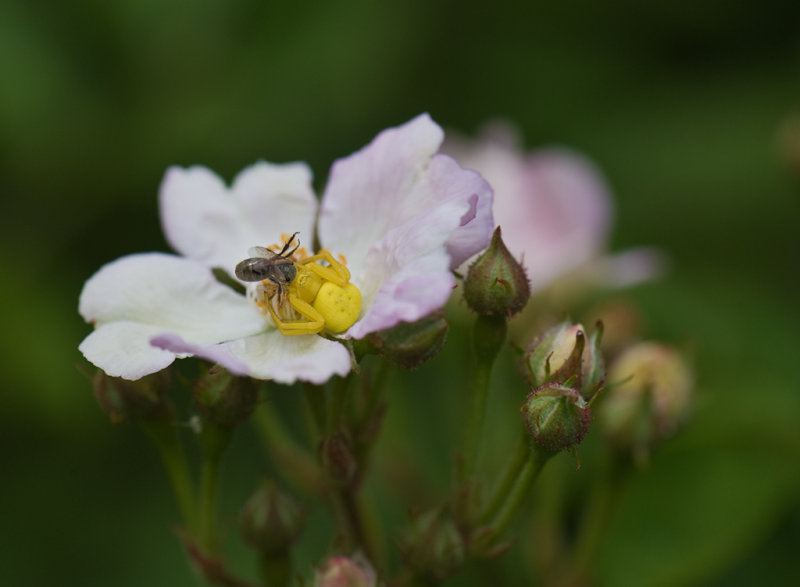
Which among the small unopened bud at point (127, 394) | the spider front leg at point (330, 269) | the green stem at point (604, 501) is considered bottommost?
the green stem at point (604, 501)

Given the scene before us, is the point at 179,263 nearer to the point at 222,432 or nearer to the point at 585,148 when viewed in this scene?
the point at 222,432

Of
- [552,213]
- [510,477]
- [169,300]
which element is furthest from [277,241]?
[552,213]

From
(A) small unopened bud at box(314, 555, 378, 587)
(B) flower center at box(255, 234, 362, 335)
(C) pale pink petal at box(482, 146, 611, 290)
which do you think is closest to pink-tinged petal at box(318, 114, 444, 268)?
(B) flower center at box(255, 234, 362, 335)

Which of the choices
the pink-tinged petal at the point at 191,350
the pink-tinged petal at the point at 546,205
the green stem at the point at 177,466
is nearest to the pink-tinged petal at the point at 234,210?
the green stem at the point at 177,466

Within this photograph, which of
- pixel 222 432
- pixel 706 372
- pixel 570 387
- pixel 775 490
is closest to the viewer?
pixel 570 387

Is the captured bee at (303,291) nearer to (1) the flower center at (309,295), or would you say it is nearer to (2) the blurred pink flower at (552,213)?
(1) the flower center at (309,295)

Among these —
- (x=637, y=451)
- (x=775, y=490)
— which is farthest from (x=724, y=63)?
(x=637, y=451)
